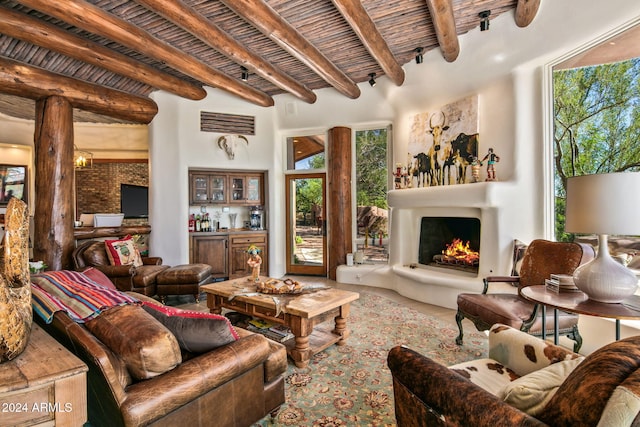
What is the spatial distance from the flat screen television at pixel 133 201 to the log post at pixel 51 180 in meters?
3.82

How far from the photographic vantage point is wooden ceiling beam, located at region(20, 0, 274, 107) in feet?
9.30

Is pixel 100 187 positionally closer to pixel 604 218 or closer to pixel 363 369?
pixel 363 369

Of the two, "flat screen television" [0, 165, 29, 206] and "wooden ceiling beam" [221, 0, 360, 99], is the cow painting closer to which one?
"wooden ceiling beam" [221, 0, 360, 99]

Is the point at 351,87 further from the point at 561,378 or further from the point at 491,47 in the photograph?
the point at 561,378

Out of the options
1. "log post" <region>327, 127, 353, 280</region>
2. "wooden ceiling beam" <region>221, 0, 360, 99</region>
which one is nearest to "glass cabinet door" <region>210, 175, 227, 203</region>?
"log post" <region>327, 127, 353, 280</region>

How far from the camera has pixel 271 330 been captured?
116 inches

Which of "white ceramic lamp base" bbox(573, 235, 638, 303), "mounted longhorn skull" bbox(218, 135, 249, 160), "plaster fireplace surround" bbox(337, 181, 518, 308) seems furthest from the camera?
"mounted longhorn skull" bbox(218, 135, 249, 160)

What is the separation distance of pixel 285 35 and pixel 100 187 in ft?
22.6

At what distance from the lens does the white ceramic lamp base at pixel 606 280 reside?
1.91 meters

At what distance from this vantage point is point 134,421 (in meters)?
1.25

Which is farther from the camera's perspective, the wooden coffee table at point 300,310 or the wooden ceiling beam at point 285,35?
the wooden ceiling beam at point 285,35

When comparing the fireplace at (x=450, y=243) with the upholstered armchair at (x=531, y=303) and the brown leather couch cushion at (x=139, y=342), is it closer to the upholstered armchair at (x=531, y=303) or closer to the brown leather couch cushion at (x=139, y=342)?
the upholstered armchair at (x=531, y=303)

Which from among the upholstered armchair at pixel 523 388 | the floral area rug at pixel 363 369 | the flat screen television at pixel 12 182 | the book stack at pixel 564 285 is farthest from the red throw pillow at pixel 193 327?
the flat screen television at pixel 12 182

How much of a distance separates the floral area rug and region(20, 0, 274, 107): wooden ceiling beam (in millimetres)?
3513
